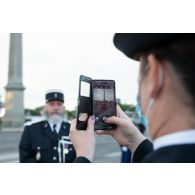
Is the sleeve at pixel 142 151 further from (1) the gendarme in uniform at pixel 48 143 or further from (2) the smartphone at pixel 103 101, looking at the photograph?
(1) the gendarme in uniform at pixel 48 143

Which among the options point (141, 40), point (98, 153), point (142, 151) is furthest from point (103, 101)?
point (98, 153)

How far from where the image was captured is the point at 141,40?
1.07 metres

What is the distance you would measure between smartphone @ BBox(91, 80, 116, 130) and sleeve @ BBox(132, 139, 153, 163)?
5.4 inches

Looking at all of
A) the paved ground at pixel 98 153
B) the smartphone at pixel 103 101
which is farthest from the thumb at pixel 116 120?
the paved ground at pixel 98 153

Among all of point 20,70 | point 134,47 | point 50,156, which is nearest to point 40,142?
point 50,156

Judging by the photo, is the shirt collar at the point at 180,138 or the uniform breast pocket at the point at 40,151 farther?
the uniform breast pocket at the point at 40,151

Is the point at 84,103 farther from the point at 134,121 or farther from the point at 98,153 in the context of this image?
the point at 98,153

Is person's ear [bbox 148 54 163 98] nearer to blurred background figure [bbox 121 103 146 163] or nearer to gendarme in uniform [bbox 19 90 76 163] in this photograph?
blurred background figure [bbox 121 103 146 163]

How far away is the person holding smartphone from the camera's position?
3.21 ft

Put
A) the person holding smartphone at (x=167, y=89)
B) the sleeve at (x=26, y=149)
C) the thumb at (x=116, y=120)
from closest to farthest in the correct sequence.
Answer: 1. the person holding smartphone at (x=167, y=89)
2. the thumb at (x=116, y=120)
3. the sleeve at (x=26, y=149)

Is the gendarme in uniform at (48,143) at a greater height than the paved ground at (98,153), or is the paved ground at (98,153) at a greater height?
the gendarme in uniform at (48,143)

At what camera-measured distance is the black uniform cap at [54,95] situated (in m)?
4.00

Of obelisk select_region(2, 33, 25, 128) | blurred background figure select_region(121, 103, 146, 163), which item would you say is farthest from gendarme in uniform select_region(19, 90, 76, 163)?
obelisk select_region(2, 33, 25, 128)
